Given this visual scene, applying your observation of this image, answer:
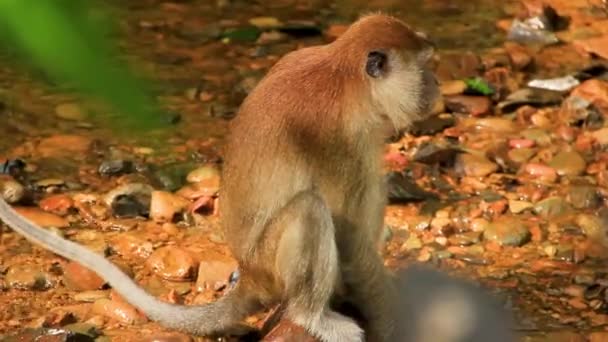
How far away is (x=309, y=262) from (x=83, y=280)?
2.17 metres

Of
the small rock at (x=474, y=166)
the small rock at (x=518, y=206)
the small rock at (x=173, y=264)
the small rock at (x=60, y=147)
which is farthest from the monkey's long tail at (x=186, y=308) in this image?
the small rock at (x=474, y=166)

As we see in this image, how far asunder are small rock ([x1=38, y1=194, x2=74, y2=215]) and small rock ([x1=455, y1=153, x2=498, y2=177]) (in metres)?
3.05

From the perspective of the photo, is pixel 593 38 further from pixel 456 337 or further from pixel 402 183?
pixel 456 337

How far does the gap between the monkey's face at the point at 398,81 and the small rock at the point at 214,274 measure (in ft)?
6.12

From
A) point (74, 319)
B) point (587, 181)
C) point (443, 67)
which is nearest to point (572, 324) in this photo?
point (587, 181)

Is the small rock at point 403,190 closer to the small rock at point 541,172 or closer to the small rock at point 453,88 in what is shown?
the small rock at point 541,172

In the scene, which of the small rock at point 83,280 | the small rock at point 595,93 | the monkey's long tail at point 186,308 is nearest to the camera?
the monkey's long tail at point 186,308

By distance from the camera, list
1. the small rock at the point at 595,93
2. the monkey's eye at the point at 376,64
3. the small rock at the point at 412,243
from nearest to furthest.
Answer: the monkey's eye at the point at 376,64, the small rock at the point at 412,243, the small rock at the point at 595,93

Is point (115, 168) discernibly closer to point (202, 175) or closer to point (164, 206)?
point (202, 175)

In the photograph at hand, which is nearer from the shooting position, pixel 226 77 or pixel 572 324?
pixel 572 324

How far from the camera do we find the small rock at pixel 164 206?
7703mm

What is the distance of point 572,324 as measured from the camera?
22.1ft

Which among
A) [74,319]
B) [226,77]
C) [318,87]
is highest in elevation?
[318,87]

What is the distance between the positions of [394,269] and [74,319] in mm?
2104
